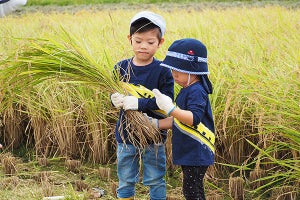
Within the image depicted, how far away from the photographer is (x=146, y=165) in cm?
213

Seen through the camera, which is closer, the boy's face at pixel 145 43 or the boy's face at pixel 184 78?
the boy's face at pixel 184 78

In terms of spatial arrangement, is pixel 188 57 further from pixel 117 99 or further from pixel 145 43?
pixel 117 99

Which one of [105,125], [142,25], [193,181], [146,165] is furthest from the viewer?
[105,125]

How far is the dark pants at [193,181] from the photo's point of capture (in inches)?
74.4

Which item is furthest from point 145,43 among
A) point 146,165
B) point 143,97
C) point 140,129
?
point 146,165

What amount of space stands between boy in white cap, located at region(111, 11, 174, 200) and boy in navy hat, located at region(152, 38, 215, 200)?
151mm

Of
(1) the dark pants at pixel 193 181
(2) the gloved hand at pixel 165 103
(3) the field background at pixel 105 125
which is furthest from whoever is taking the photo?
(3) the field background at pixel 105 125

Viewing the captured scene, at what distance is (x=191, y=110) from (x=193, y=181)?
0.99 feet

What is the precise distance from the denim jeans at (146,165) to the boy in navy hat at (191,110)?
0.21 metres

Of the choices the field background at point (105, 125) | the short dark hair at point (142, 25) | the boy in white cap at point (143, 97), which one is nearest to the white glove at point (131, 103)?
the boy in white cap at point (143, 97)

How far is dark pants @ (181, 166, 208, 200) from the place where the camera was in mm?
1890

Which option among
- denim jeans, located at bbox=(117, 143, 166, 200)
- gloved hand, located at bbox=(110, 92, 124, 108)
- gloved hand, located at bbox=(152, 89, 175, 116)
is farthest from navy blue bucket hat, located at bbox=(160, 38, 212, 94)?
denim jeans, located at bbox=(117, 143, 166, 200)

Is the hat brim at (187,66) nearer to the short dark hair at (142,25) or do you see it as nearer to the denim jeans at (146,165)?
the short dark hair at (142,25)

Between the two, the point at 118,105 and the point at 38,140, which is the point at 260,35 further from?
the point at 118,105
